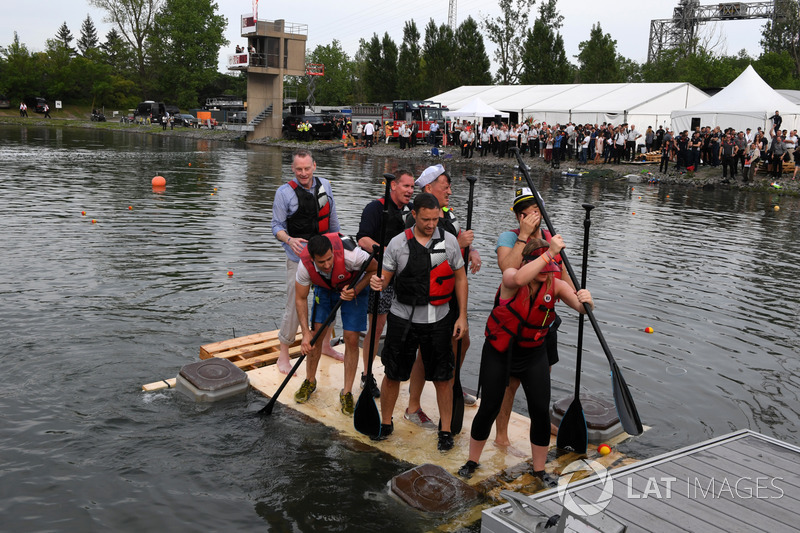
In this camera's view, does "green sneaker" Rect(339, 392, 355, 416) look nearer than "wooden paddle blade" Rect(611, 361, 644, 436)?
No

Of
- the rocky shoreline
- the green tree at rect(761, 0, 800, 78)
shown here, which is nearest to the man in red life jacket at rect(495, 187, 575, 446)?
the rocky shoreline

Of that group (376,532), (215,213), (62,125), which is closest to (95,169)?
(215,213)

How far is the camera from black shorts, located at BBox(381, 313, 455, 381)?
17.5ft

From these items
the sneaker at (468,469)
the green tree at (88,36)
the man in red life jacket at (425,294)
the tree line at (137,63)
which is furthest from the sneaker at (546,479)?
the green tree at (88,36)

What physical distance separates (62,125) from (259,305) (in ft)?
237

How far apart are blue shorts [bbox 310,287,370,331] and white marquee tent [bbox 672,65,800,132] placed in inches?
1103

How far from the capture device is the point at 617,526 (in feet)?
11.6

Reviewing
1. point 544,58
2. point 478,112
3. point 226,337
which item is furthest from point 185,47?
point 226,337

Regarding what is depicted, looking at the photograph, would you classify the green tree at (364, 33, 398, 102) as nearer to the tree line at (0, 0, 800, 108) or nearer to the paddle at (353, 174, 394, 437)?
the tree line at (0, 0, 800, 108)

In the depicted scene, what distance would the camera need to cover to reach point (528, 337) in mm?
4785

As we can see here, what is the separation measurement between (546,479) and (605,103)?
3346 cm

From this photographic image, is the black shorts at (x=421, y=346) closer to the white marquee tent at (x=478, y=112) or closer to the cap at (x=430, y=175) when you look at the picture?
the cap at (x=430, y=175)

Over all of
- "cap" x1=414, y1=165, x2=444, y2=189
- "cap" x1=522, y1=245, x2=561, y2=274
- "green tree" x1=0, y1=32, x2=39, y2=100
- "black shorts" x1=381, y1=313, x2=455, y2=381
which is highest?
"green tree" x1=0, y1=32, x2=39, y2=100

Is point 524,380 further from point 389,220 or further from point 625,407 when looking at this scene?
point 389,220
